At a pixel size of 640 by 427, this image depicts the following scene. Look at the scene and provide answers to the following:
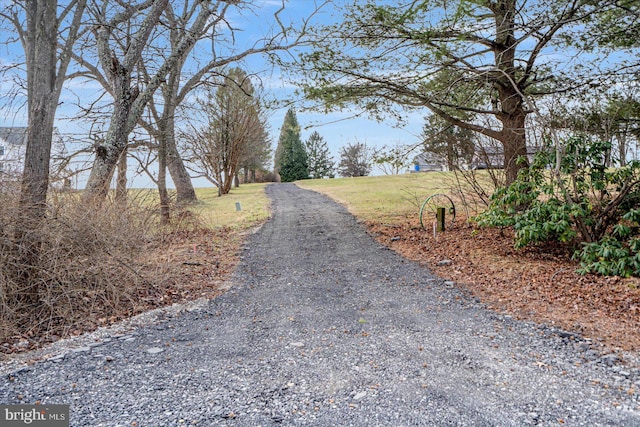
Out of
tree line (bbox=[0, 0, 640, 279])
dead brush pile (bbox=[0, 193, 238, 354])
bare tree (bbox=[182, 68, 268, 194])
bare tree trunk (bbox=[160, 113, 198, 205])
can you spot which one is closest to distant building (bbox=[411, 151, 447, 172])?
tree line (bbox=[0, 0, 640, 279])

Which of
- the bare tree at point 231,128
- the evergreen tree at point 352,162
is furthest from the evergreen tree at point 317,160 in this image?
the bare tree at point 231,128

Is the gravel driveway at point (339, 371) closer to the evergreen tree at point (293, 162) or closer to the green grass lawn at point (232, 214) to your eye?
the green grass lawn at point (232, 214)

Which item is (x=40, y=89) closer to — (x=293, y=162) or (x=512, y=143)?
(x=512, y=143)

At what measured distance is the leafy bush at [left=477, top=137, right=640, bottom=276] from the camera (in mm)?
6637

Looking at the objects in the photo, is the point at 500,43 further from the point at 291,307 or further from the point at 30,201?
the point at 30,201

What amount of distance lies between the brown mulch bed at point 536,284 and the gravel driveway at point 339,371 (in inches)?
14.1

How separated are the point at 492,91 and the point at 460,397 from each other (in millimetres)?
8611

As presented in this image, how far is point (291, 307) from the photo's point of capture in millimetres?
5281

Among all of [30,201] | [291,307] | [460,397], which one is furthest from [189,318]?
[460,397]

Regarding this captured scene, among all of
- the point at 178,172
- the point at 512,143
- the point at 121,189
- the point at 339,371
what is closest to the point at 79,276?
the point at 121,189

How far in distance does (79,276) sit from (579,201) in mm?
7132

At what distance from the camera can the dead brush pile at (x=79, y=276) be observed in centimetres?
454

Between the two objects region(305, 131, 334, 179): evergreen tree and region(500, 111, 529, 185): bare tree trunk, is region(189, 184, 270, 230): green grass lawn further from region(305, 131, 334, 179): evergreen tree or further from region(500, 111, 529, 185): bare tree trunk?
region(305, 131, 334, 179): evergreen tree

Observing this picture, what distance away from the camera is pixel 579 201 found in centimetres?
707
